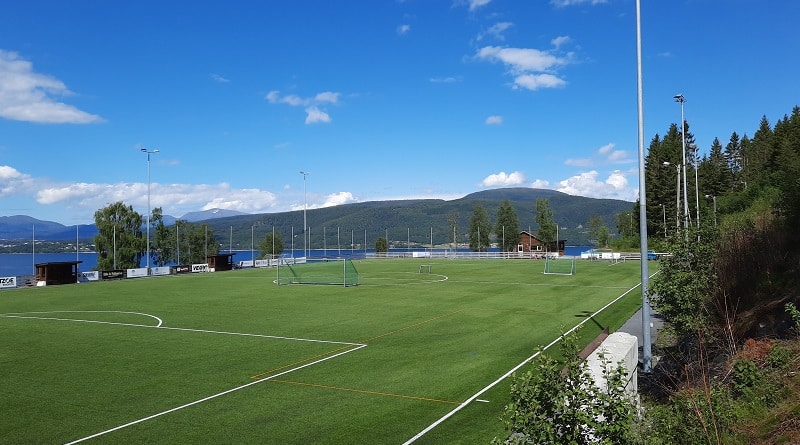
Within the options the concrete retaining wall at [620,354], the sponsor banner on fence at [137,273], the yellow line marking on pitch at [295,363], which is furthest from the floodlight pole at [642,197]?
the sponsor banner on fence at [137,273]

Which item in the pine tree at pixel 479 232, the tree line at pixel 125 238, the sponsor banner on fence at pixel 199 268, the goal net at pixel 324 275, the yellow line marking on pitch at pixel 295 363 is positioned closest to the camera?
the yellow line marking on pitch at pixel 295 363

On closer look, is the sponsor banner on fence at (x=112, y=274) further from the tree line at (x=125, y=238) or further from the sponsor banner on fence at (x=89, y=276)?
the tree line at (x=125, y=238)

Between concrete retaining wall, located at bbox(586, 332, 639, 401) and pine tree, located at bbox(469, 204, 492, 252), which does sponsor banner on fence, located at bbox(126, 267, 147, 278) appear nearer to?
concrete retaining wall, located at bbox(586, 332, 639, 401)

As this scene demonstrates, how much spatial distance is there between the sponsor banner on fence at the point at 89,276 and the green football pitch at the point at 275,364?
937 inches

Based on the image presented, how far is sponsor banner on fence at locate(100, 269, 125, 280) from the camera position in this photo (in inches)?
2415

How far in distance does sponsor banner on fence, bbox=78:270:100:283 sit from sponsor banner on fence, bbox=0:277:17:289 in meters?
6.06

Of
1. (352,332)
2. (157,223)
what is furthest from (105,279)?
(157,223)

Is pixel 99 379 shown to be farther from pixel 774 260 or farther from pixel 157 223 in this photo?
pixel 157 223

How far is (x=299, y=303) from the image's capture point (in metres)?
34.7

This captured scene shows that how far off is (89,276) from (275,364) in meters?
52.0

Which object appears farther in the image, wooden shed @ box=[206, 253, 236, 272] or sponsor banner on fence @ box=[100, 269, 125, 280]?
wooden shed @ box=[206, 253, 236, 272]

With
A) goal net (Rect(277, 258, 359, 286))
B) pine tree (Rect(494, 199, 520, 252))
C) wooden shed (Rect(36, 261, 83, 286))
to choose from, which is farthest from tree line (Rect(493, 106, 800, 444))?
pine tree (Rect(494, 199, 520, 252))

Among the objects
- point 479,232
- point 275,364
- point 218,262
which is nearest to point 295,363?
point 275,364

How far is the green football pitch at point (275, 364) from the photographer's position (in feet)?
38.7
